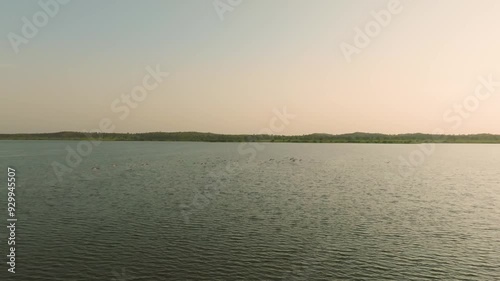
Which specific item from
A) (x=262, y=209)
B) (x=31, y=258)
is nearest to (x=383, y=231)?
(x=262, y=209)

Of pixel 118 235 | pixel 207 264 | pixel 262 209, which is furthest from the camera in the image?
pixel 262 209

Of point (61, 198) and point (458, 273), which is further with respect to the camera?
point (61, 198)

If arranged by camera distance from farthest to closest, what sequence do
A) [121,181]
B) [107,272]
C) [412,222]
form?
[121,181] < [412,222] < [107,272]

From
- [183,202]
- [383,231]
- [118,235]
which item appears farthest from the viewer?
[183,202]

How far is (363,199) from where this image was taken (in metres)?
65.8

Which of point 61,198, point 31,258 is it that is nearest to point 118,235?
point 31,258

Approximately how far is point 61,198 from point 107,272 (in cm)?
3716

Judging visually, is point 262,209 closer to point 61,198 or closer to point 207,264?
point 207,264

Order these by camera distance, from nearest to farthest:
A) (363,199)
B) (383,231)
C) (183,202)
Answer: (383,231) → (183,202) → (363,199)

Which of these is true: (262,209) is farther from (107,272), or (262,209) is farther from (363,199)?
(107,272)

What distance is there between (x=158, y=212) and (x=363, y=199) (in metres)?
36.1

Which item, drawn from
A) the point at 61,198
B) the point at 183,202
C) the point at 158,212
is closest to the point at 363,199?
the point at 183,202

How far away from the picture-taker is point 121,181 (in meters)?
85.8

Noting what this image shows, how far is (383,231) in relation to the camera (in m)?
43.9
